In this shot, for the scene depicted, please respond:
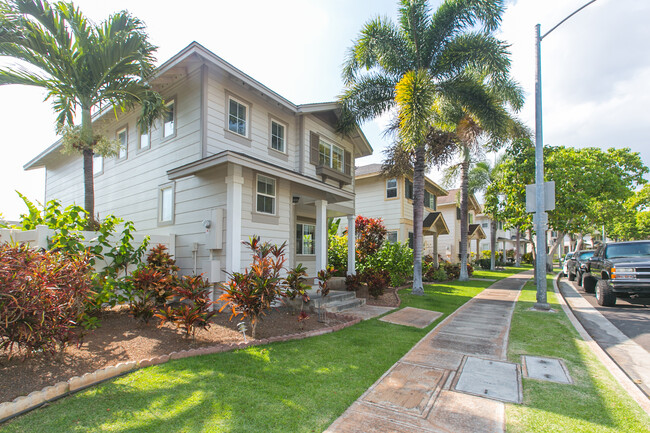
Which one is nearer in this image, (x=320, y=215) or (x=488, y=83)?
(x=320, y=215)

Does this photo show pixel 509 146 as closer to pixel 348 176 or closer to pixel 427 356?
pixel 348 176

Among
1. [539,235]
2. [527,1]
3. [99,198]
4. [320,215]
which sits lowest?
[539,235]

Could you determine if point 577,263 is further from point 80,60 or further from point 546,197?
point 80,60

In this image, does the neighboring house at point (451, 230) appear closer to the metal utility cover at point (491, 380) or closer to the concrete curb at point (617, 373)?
the concrete curb at point (617, 373)

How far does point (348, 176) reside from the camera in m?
13.6

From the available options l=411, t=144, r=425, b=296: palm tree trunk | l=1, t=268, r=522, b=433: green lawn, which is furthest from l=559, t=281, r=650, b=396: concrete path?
l=411, t=144, r=425, b=296: palm tree trunk

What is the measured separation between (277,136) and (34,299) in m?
8.66

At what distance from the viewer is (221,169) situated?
8172 mm

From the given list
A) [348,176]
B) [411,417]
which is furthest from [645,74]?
[411,417]

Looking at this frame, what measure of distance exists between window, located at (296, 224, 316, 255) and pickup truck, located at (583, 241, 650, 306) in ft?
32.1

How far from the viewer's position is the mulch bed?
147 inches

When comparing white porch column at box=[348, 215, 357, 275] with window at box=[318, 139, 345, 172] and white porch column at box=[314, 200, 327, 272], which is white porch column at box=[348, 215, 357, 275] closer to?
white porch column at box=[314, 200, 327, 272]

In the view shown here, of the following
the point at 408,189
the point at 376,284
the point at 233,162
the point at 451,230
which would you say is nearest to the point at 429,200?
the point at 408,189

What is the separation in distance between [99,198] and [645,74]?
67.3 feet
